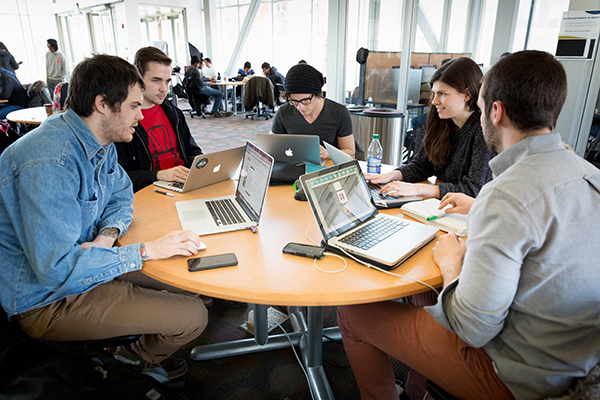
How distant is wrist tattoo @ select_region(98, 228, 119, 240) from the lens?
1.31 m

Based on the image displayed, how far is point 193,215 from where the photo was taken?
4.84 feet

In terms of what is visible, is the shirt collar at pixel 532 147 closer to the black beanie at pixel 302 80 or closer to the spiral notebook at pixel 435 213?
the spiral notebook at pixel 435 213

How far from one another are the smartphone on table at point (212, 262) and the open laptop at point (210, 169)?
0.63 m

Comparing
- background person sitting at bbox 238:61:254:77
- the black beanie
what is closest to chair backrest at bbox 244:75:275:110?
background person sitting at bbox 238:61:254:77

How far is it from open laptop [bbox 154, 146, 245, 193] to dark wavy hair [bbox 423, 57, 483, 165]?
0.93m

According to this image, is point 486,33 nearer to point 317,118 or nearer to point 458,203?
point 317,118

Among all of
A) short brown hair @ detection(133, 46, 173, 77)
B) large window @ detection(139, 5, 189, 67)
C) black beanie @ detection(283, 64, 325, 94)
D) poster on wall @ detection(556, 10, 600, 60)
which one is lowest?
black beanie @ detection(283, 64, 325, 94)

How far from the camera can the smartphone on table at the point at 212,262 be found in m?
1.09

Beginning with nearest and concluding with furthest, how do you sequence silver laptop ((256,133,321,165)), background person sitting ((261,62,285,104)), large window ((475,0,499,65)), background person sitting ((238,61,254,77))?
silver laptop ((256,133,321,165)) → large window ((475,0,499,65)) → background person sitting ((261,62,285,104)) → background person sitting ((238,61,254,77))

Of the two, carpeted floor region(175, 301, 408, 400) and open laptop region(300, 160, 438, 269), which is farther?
carpeted floor region(175, 301, 408, 400)

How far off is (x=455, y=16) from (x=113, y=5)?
10.0 m

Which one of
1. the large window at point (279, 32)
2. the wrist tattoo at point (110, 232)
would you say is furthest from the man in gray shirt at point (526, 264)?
the large window at point (279, 32)

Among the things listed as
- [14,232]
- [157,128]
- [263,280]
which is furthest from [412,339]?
→ [157,128]

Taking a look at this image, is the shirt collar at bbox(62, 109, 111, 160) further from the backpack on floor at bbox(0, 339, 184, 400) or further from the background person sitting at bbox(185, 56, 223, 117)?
the background person sitting at bbox(185, 56, 223, 117)
